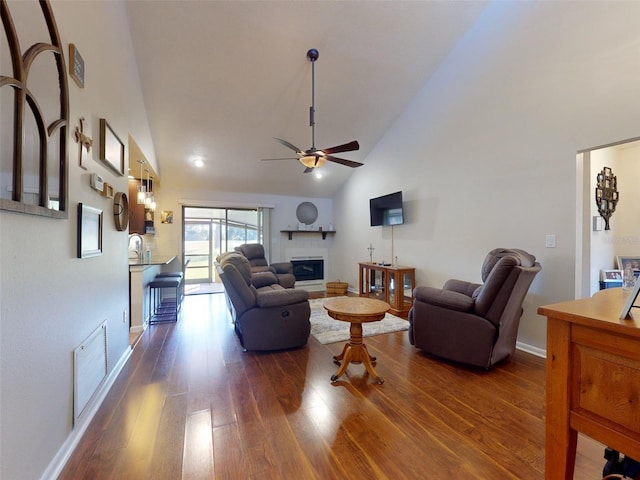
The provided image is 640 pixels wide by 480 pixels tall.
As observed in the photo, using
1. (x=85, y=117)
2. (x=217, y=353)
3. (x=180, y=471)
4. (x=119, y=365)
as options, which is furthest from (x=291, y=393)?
(x=85, y=117)

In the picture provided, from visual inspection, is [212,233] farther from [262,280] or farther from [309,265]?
[262,280]

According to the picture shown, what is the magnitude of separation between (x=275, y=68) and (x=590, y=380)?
13.4 feet

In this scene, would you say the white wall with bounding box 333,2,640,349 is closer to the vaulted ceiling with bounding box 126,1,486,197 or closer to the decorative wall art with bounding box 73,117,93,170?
the vaulted ceiling with bounding box 126,1,486,197

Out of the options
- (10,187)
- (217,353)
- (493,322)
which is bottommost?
(217,353)

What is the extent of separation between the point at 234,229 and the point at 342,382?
543 centimetres

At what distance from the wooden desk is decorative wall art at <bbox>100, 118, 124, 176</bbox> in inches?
114

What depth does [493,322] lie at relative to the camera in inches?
95.3

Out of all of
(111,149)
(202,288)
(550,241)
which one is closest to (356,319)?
(550,241)

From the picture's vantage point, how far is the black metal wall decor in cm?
284

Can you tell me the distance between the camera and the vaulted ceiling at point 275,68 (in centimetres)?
300

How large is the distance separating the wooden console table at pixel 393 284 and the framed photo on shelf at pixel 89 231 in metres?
3.56

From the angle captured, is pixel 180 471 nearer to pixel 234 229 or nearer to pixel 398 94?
pixel 398 94

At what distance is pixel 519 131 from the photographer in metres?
3.03

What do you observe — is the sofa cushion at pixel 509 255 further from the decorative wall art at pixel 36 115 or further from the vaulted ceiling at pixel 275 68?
the decorative wall art at pixel 36 115
